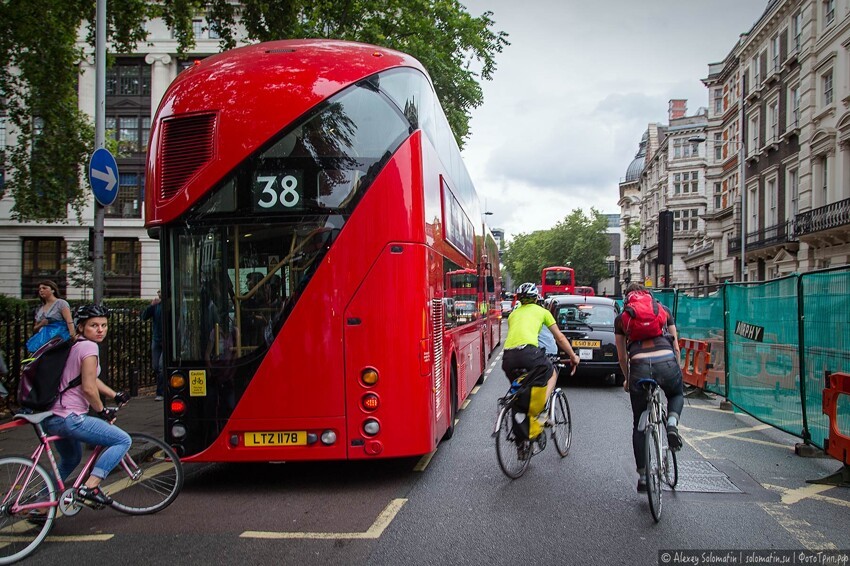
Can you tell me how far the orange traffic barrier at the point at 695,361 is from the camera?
12617 mm

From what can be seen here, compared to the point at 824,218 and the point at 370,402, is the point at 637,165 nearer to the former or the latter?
the point at 824,218

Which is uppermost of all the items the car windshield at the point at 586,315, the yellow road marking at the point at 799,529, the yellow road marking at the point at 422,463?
the car windshield at the point at 586,315

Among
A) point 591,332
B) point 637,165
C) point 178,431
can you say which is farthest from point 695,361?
point 637,165

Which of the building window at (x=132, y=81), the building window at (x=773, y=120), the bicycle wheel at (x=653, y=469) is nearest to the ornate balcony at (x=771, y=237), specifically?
the building window at (x=773, y=120)

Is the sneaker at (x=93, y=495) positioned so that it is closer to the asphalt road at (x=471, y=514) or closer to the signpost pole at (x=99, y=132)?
the asphalt road at (x=471, y=514)

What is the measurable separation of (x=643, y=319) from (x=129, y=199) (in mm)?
39056

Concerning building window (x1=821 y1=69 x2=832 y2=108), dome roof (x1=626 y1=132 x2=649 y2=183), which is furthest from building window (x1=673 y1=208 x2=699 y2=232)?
building window (x1=821 y1=69 x2=832 y2=108)

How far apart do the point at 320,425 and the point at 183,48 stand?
10.3 metres

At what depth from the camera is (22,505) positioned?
470cm

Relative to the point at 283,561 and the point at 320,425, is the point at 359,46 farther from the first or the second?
the point at 283,561

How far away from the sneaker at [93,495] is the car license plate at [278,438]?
1.21 meters

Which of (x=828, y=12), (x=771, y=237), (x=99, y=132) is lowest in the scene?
(x=99, y=132)

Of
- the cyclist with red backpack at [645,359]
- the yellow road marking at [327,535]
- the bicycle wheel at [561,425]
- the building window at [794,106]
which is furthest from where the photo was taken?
the building window at [794,106]

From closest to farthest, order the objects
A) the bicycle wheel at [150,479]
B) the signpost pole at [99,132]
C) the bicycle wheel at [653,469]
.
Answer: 1. the bicycle wheel at [653,469]
2. the bicycle wheel at [150,479]
3. the signpost pole at [99,132]
